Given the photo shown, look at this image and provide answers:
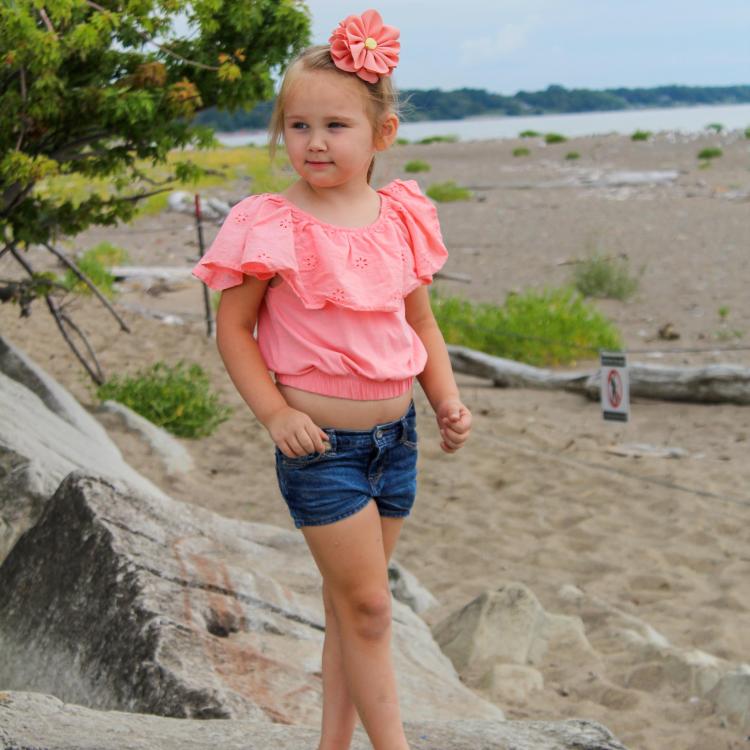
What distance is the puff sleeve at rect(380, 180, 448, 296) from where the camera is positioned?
2.49 m

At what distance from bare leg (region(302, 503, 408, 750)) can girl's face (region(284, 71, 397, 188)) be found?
2.18 feet

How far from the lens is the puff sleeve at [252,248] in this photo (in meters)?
2.29

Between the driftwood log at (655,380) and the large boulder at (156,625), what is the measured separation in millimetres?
4668

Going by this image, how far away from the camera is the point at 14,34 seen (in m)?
4.72

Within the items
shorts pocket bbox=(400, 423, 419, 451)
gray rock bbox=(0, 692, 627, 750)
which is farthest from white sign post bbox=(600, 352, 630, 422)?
shorts pocket bbox=(400, 423, 419, 451)

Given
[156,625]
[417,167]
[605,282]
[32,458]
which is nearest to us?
[156,625]

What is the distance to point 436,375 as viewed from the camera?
2.59m

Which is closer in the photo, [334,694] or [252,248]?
[252,248]

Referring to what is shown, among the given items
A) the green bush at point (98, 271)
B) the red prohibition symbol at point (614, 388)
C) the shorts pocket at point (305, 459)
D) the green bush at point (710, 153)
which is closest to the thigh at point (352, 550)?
the shorts pocket at point (305, 459)

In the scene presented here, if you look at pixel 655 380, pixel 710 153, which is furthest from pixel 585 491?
pixel 710 153

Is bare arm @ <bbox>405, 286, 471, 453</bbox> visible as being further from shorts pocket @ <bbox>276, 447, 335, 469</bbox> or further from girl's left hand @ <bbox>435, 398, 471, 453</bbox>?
shorts pocket @ <bbox>276, 447, 335, 469</bbox>

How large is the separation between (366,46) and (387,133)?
0.19 m

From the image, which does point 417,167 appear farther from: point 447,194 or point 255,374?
point 255,374

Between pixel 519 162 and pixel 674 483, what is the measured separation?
29274 millimetres
